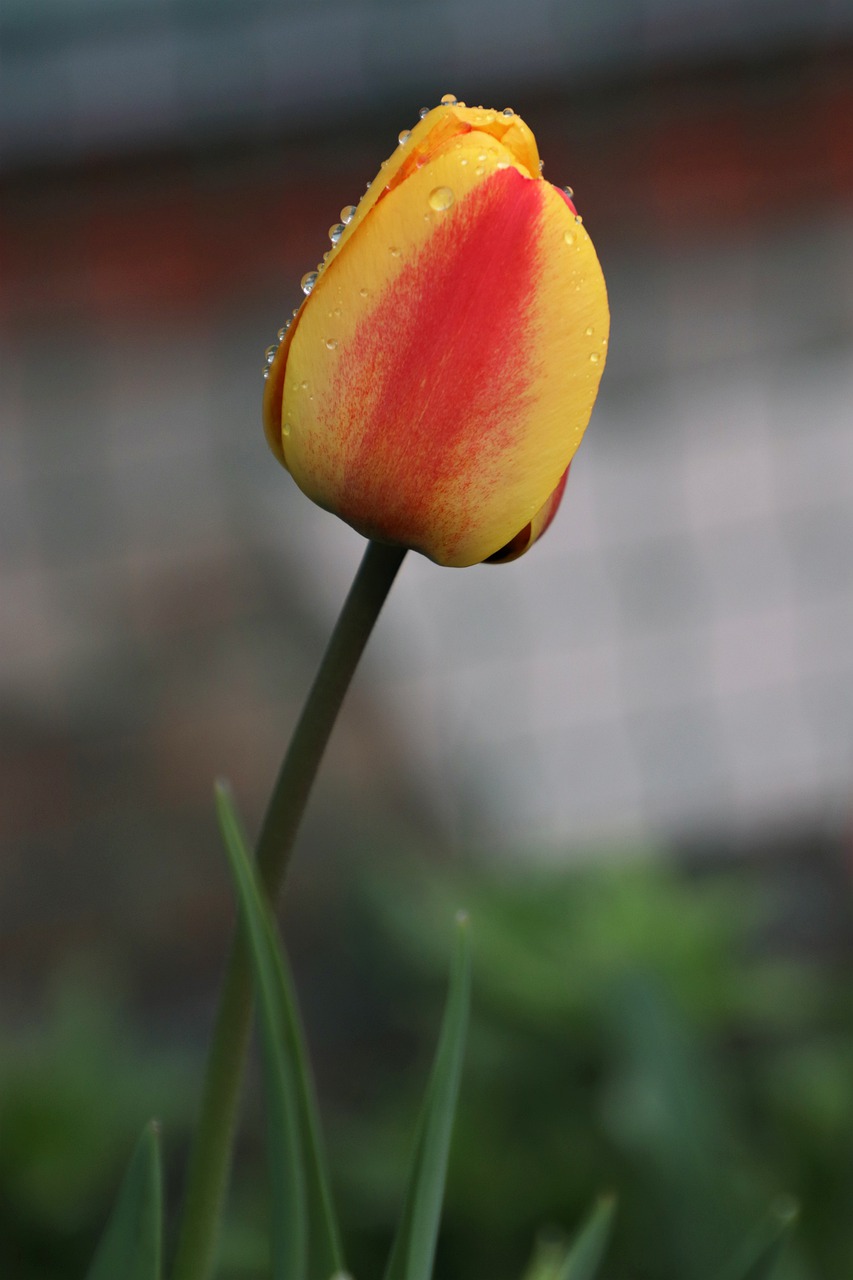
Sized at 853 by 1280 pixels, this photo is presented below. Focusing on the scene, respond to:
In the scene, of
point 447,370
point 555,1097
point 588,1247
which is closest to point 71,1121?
point 555,1097

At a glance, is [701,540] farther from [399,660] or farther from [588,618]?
[399,660]

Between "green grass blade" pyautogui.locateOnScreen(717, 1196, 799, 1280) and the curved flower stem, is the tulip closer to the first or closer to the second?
the curved flower stem

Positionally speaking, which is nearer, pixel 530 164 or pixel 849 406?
pixel 530 164

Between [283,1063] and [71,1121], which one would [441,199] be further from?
[71,1121]

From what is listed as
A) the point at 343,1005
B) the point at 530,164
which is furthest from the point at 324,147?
the point at 530,164

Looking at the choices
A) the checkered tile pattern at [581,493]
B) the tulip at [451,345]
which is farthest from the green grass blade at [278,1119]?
the checkered tile pattern at [581,493]
